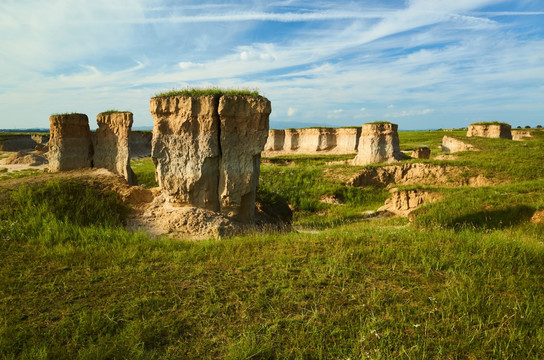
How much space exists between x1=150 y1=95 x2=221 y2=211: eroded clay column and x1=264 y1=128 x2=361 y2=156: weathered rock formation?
32.5 m

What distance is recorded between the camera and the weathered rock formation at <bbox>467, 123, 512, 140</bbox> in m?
34.7

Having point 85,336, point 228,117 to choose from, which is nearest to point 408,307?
point 85,336

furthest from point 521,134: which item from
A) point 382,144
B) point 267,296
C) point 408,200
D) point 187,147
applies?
point 267,296

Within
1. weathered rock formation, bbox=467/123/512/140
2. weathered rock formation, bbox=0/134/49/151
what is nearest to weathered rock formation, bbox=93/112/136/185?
weathered rock formation, bbox=0/134/49/151

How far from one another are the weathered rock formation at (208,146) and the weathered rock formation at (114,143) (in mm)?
5523

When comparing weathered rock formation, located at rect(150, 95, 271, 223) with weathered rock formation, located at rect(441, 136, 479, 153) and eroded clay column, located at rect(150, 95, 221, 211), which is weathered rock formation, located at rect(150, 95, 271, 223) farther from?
weathered rock formation, located at rect(441, 136, 479, 153)

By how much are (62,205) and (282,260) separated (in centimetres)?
714

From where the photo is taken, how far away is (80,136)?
54.5ft

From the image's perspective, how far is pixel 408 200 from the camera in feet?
50.7

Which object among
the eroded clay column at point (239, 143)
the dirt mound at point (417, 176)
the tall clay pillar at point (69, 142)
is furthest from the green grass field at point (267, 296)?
the dirt mound at point (417, 176)

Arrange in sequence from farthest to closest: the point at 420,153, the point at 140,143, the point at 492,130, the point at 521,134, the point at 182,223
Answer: the point at 521,134 → the point at 140,143 → the point at 492,130 → the point at 420,153 → the point at 182,223

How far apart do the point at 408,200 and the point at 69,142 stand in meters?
17.5

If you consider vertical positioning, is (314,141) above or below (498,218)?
above

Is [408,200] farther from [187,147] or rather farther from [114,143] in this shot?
[114,143]
